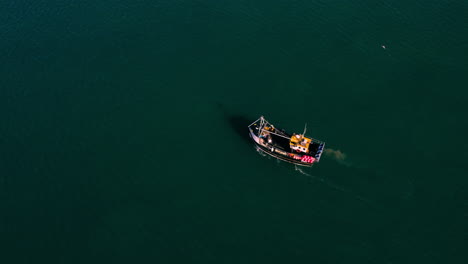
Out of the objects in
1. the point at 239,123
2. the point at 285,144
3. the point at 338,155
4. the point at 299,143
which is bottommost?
the point at 299,143

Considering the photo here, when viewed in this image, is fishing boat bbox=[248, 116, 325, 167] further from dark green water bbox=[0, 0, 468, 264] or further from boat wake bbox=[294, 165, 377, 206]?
dark green water bbox=[0, 0, 468, 264]

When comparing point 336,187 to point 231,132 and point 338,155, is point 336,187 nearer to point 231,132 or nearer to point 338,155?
point 338,155

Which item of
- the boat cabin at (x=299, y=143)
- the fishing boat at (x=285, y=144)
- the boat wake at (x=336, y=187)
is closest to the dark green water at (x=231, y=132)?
the boat wake at (x=336, y=187)

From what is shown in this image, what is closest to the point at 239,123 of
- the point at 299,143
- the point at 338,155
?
the point at 299,143

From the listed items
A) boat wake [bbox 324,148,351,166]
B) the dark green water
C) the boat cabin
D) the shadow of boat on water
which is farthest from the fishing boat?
the dark green water

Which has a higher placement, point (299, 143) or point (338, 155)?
point (338, 155)
